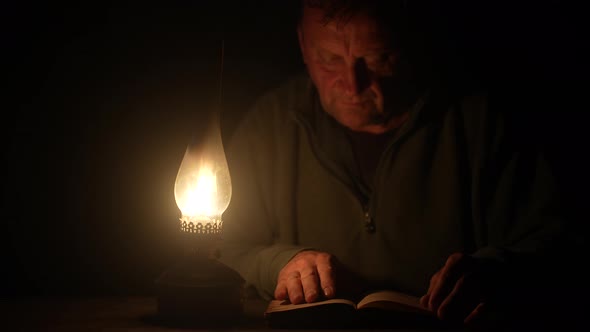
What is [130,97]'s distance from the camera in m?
2.24

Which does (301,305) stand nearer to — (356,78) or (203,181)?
(203,181)

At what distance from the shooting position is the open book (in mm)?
1533

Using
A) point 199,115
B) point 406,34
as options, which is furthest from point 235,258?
point 406,34

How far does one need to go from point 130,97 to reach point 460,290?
122cm

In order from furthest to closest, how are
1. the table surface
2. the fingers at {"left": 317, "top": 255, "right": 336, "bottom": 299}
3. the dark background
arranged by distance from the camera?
1. the dark background
2. the fingers at {"left": 317, "top": 255, "right": 336, "bottom": 299}
3. the table surface

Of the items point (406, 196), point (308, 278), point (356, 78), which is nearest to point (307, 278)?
point (308, 278)

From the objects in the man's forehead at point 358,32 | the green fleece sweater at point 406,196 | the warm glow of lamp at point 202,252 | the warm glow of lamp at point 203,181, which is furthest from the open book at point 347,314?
the man's forehead at point 358,32

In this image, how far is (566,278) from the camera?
1.98 metres

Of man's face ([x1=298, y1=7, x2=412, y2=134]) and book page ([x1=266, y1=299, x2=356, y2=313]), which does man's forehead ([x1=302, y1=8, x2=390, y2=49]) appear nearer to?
man's face ([x1=298, y1=7, x2=412, y2=134])

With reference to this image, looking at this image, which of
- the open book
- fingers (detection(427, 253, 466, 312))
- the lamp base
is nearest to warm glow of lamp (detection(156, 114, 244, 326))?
the lamp base

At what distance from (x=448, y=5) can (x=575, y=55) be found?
0.46 meters

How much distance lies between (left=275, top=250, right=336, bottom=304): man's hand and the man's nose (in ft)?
1.82

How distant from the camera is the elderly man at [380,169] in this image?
2.03 m

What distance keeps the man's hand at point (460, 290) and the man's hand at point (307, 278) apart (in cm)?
24
